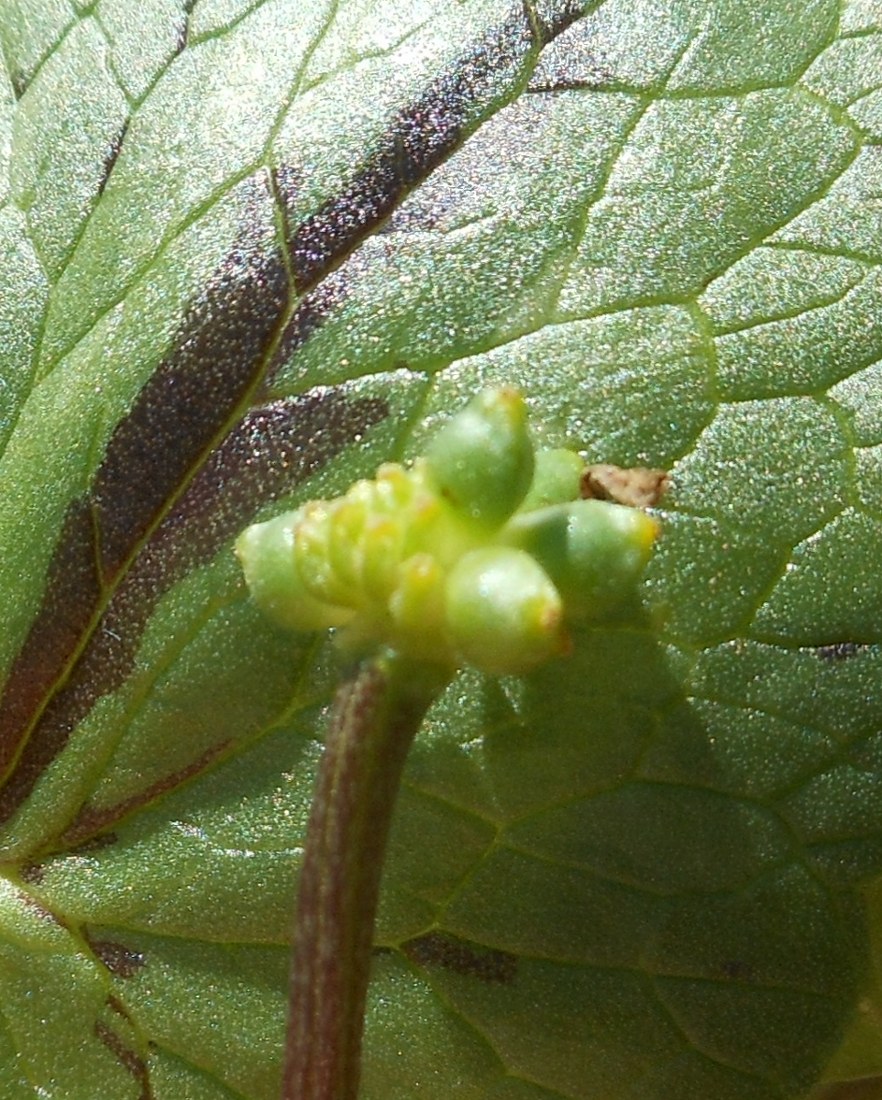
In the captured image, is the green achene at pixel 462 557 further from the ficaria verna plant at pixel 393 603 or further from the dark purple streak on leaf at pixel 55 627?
the dark purple streak on leaf at pixel 55 627

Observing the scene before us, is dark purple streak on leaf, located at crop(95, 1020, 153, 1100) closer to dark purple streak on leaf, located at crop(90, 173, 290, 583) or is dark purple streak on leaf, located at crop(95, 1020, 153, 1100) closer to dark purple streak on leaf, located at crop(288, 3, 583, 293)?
dark purple streak on leaf, located at crop(90, 173, 290, 583)

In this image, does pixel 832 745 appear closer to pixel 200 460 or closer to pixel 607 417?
pixel 607 417

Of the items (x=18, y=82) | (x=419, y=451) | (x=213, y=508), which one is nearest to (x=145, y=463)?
(x=213, y=508)

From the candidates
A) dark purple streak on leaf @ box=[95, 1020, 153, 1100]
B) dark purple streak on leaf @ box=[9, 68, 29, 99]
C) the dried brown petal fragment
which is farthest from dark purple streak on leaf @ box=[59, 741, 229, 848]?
dark purple streak on leaf @ box=[9, 68, 29, 99]

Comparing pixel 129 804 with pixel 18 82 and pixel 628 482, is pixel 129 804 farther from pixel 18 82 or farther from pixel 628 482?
pixel 18 82

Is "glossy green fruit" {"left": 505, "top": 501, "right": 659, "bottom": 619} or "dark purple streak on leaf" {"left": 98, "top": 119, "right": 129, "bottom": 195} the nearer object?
"glossy green fruit" {"left": 505, "top": 501, "right": 659, "bottom": 619}

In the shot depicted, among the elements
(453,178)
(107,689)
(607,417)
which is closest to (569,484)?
(607,417)
